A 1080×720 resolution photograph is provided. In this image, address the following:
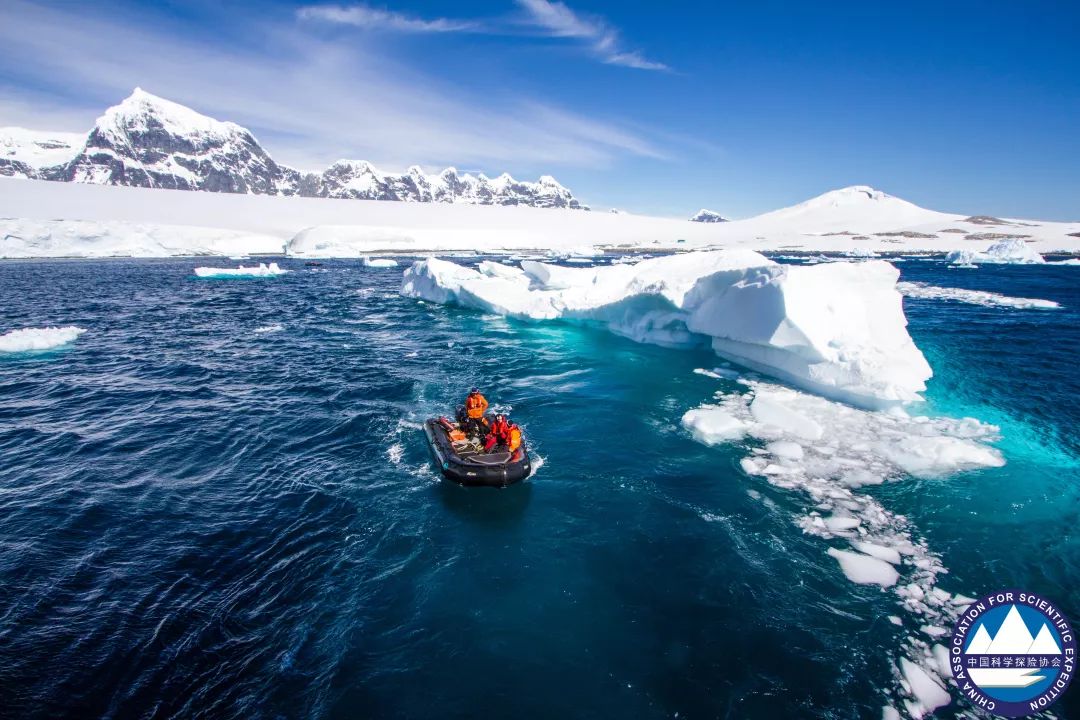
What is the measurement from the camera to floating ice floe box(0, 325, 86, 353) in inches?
693

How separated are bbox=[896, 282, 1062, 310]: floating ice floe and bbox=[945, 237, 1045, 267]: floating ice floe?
23.6 metres

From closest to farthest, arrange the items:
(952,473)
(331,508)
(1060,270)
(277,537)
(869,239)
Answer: (277,537)
(331,508)
(952,473)
(1060,270)
(869,239)

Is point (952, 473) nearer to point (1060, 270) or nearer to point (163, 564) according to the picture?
point (163, 564)

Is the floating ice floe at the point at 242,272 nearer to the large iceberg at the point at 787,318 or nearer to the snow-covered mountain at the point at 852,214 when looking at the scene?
the large iceberg at the point at 787,318

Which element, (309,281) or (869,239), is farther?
(869,239)

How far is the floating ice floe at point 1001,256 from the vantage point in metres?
53.0

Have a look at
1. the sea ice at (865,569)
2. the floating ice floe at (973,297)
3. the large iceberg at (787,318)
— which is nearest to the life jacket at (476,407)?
the sea ice at (865,569)

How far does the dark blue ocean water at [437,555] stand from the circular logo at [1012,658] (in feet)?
1.15

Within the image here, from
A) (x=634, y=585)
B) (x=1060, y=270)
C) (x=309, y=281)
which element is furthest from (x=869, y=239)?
(x=634, y=585)

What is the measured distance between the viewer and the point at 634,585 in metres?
6.82

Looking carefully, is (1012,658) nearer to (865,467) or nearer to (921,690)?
(921,690)

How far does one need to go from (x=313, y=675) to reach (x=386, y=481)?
13.8 ft

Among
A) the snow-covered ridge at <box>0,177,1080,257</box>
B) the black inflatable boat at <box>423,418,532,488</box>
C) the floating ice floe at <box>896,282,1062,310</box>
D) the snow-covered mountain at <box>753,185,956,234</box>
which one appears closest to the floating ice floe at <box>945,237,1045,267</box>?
the snow-covered ridge at <box>0,177,1080,257</box>

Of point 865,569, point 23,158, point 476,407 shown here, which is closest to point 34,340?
point 476,407
